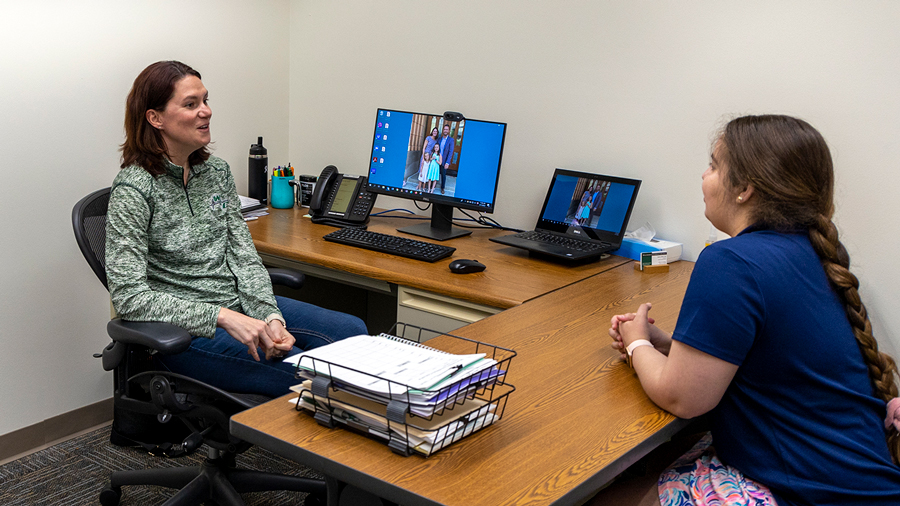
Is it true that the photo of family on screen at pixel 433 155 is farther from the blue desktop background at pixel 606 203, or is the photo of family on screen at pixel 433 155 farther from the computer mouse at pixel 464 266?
the computer mouse at pixel 464 266

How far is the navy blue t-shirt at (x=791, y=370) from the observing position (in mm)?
1174

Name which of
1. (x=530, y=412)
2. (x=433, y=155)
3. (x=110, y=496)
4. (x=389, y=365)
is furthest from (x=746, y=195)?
(x=110, y=496)

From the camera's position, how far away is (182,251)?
1947 millimetres

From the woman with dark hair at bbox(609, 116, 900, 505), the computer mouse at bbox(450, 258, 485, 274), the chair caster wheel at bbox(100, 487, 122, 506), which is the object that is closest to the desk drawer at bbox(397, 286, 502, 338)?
the computer mouse at bbox(450, 258, 485, 274)

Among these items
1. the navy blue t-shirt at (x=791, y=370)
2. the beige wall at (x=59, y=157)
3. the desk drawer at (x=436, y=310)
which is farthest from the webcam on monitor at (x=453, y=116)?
the navy blue t-shirt at (x=791, y=370)

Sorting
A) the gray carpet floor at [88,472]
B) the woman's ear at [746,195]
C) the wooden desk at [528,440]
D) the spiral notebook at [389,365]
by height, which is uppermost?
the woman's ear at [746,195]

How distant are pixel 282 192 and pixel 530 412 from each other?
212 cm

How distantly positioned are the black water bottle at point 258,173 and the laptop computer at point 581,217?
1.20 metres

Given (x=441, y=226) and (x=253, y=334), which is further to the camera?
(x=441, y=226)

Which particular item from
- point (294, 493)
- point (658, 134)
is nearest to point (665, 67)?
point (658, 134)

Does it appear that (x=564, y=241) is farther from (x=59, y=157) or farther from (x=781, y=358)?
(x=59, y=157)

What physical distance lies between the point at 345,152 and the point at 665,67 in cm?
154

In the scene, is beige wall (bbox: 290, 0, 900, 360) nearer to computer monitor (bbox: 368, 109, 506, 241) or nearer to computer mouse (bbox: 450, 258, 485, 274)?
computer monitor (bbox: 368, 109, 506, 241)

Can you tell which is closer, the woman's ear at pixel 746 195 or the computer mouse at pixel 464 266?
the woman's ear at pixel 746 195
